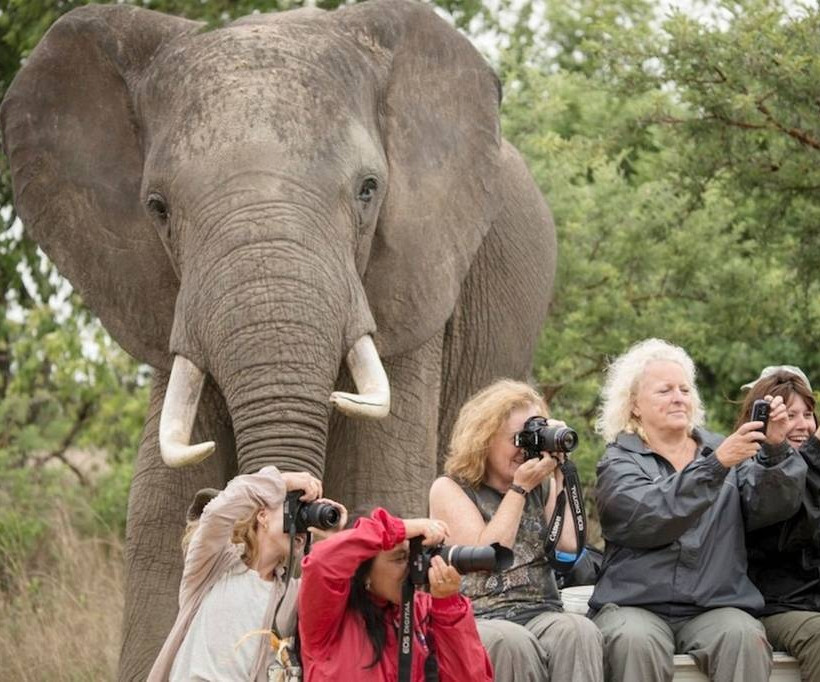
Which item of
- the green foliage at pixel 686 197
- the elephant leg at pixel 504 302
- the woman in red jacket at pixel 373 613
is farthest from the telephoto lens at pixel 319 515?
the green foliage at pixel 686 197

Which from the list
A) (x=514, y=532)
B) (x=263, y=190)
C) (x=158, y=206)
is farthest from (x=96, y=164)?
(x=514, y=532)

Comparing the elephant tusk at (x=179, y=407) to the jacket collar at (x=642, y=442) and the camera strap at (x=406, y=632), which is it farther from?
the camera strap at (x=406, y=632)

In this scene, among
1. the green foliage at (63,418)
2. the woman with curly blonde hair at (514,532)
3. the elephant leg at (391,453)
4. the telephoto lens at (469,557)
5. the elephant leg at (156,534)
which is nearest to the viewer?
the telephoto lens at (469,557)

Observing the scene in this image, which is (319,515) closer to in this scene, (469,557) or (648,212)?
(469,557)

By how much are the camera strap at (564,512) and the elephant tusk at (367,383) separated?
3.06 feet

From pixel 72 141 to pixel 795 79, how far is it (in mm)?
3367

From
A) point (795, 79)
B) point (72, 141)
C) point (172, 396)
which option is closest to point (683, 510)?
point (172, 396)

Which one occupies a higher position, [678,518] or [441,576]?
[678,518]

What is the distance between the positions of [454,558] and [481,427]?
121 centimetres

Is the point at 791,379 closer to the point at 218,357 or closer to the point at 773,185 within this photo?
the point at 218,357

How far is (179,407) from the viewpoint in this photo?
798cm

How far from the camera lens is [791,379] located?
24.9 ft

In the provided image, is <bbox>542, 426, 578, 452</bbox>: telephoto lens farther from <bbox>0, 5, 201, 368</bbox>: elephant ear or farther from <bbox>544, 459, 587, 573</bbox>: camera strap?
<bbox>0, 5, 201, 368</bbox>: elephant ear

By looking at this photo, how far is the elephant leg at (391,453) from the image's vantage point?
28.8ft
